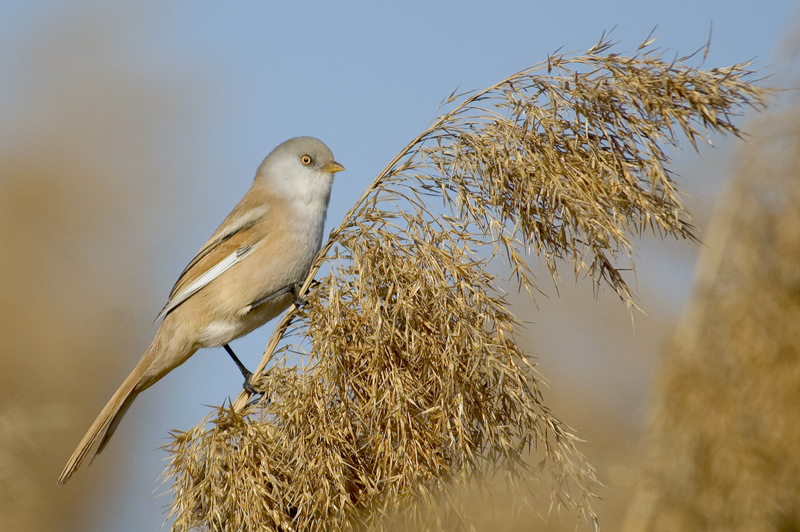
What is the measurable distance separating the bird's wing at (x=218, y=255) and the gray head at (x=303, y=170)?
0.68 feet

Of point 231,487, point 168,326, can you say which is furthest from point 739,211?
point 168,326

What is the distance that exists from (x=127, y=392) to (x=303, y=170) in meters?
1.59

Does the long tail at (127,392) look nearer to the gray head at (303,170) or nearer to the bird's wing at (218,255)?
the bird's wing at (218,255)

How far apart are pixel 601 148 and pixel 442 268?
59cm

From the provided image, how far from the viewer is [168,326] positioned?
4191 mm

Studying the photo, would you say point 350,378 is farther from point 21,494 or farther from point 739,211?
point 21,494

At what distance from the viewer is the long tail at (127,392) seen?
127 inches

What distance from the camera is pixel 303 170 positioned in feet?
14.9

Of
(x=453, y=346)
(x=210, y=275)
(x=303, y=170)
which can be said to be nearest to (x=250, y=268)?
(x=210, y=275)

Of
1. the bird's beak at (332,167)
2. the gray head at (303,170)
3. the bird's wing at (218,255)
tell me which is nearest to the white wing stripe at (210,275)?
the bird's wing at (218,255)

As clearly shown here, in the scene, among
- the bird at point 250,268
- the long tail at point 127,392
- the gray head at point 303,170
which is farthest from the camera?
the gray head at point 303,170

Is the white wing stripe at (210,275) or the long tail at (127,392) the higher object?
the white wing stripe at (210,275)

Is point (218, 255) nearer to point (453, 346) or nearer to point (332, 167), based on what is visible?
point (332, 167)

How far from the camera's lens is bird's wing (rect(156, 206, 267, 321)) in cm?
427
